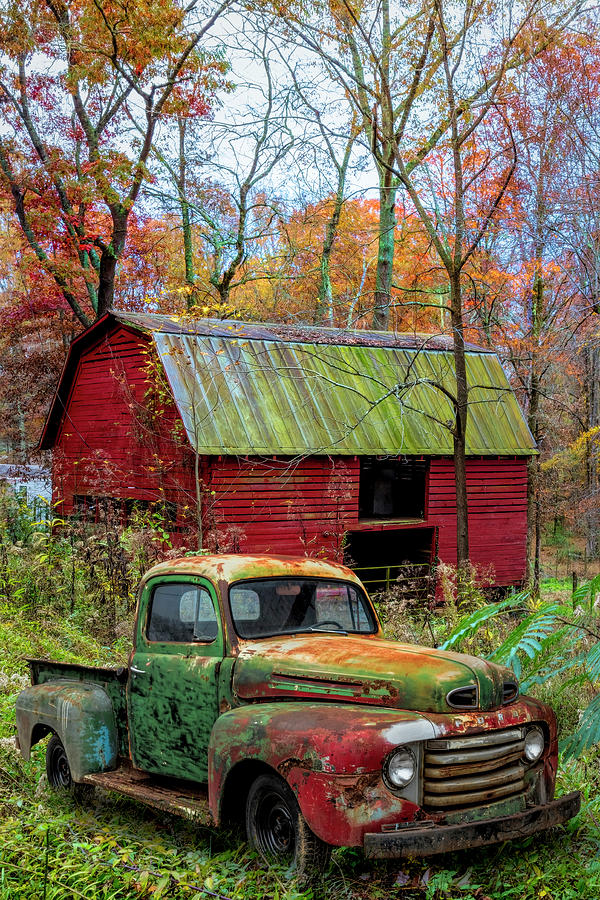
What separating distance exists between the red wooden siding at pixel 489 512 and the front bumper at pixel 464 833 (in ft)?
47.1

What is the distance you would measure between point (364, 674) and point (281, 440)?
460 inches

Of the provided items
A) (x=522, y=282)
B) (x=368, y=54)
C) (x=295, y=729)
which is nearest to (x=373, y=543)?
(x=522, y=282)

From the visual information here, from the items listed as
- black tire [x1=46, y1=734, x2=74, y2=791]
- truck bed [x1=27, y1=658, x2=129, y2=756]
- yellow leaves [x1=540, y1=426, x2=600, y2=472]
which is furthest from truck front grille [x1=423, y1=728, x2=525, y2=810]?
yellow leaves [x1=540, y1=426, x2=600, y2=472]

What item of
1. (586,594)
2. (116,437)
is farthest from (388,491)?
(586,594)

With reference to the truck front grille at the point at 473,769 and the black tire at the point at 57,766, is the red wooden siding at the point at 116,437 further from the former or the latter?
the truck front grille at the point at 473,769

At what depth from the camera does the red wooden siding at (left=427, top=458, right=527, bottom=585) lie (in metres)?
18.9

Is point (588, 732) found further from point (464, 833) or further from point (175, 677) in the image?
point (175, 677)

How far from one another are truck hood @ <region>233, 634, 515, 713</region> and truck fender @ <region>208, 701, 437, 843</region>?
0.30ft

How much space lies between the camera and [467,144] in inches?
617

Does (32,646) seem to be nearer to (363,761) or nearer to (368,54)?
(363,761)

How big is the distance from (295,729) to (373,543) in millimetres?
18062

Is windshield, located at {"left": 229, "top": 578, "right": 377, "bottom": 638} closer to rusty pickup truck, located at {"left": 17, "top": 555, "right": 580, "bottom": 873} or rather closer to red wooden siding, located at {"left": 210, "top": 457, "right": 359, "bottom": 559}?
rusty pickup truck, located at {"left": 17, "top": 555, "right": 580, "bottom": 873}

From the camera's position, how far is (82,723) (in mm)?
5859

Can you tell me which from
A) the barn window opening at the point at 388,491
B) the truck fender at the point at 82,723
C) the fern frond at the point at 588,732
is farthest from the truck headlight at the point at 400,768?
the barn window opening at the point at 388,491
